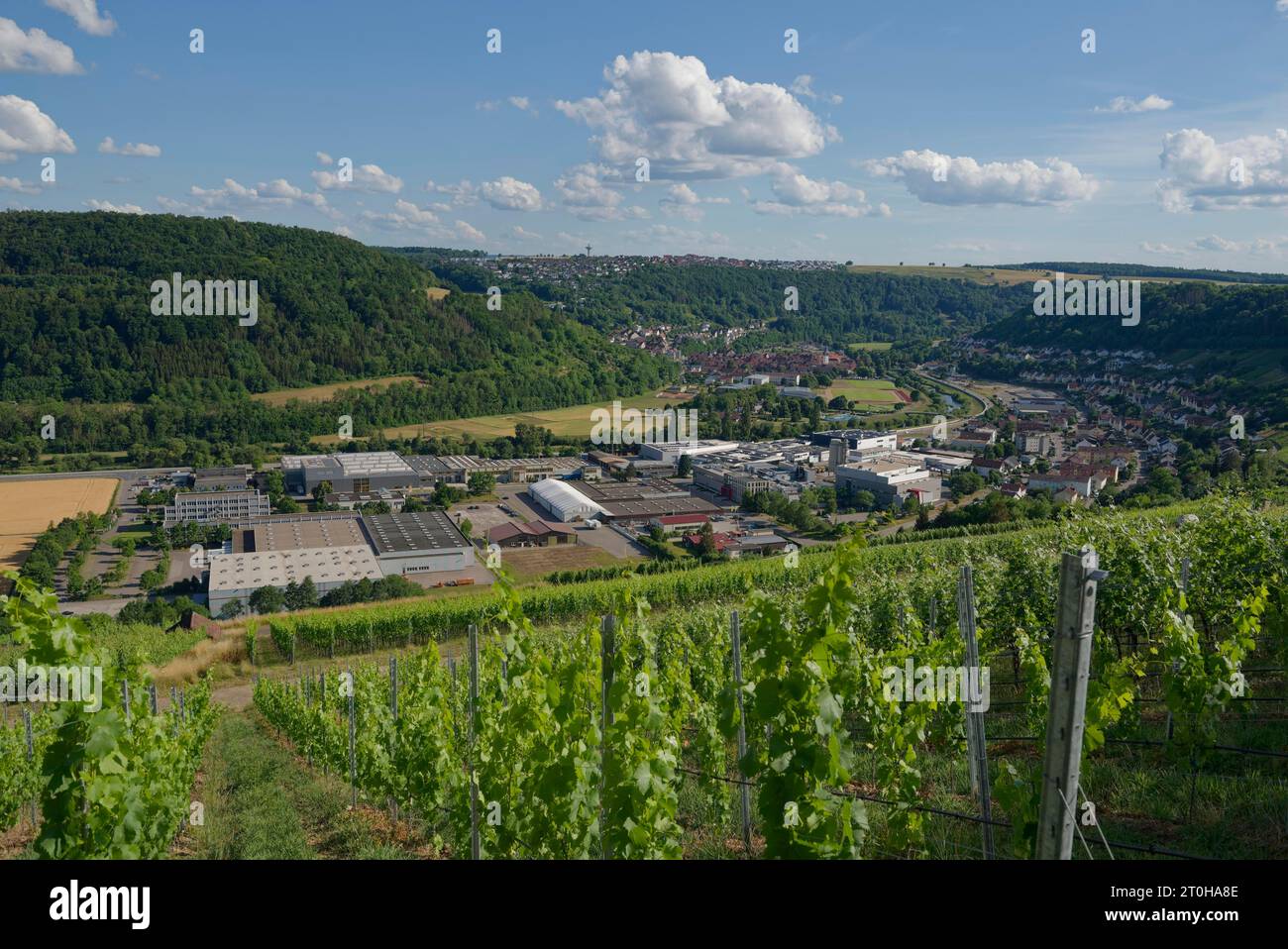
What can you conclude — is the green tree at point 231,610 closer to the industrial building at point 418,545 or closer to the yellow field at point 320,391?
the industrial building at point 418,545

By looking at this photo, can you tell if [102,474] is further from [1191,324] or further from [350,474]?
[1191,324]

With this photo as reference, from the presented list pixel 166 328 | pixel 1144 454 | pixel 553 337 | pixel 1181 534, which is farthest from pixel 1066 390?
pixel 166 328

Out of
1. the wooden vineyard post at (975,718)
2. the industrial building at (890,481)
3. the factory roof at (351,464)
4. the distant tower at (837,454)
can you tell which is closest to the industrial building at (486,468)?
the factory roof at (351,464)

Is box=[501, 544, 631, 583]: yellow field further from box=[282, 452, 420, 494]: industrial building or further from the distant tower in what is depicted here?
the distant tower

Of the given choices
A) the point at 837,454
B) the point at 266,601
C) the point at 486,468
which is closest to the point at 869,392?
the point at 837,454

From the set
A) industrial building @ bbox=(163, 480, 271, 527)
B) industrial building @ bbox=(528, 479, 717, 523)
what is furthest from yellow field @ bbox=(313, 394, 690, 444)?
industrial building @ bbox=(163, 480, 271, 527)
